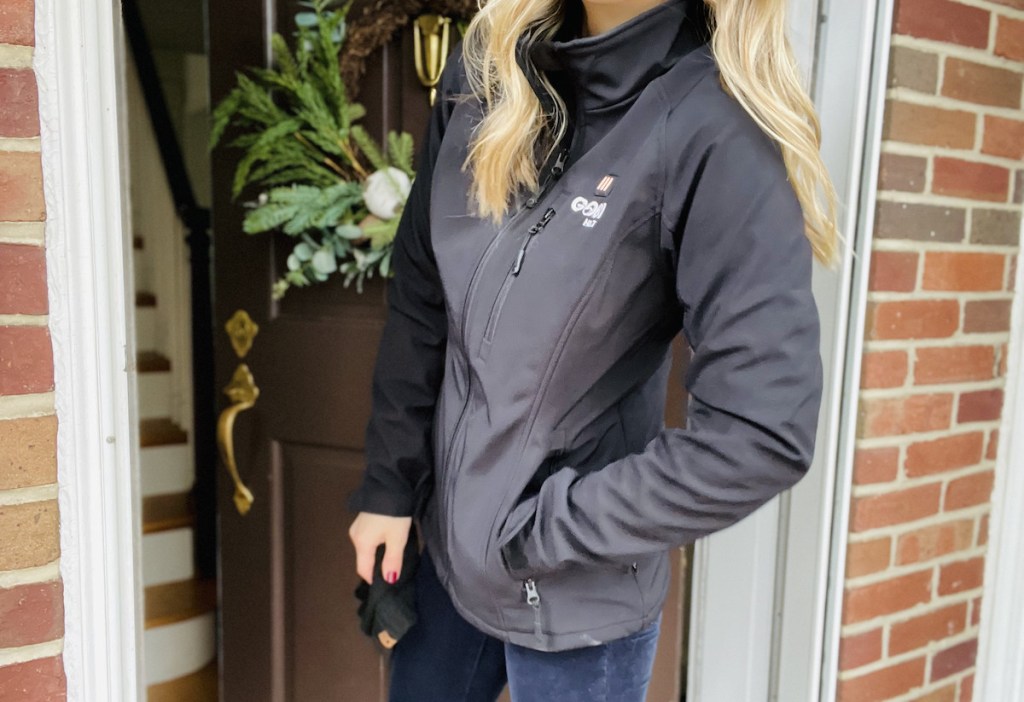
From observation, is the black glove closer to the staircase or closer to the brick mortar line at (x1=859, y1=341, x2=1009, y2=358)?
the brick mortar line at (x1=859, y1=341, x2=1009, y2=358)

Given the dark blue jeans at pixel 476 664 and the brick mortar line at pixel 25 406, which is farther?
the dark blue jeans at pixel 476 664

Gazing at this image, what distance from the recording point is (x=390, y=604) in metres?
1.07

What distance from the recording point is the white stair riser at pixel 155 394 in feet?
8.49

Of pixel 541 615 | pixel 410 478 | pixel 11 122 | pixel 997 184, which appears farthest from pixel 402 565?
pixel 997 184

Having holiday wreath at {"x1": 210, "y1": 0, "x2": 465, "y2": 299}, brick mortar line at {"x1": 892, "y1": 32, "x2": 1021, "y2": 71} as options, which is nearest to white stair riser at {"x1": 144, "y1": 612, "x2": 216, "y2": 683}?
holiday wreath at {"x1": 210, "y1": 0, "x2": 465, "y2": 299}

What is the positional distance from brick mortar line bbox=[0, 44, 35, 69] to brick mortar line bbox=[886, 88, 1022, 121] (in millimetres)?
1260

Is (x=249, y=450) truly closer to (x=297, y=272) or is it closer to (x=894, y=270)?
(x=297, y=272)

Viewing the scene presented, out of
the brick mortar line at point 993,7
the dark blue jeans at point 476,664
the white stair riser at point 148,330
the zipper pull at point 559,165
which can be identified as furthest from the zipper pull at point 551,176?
the white stair riser at point 148,330

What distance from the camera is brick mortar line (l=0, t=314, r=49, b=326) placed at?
806 mm

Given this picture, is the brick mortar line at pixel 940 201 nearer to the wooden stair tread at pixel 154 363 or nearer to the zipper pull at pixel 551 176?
the zipper pull at pixel 551 176

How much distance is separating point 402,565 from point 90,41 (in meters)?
0.74

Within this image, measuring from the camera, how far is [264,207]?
1419mm

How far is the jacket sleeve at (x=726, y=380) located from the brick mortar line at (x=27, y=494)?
20.8 inches

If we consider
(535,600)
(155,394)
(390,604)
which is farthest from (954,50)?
(155,394)
